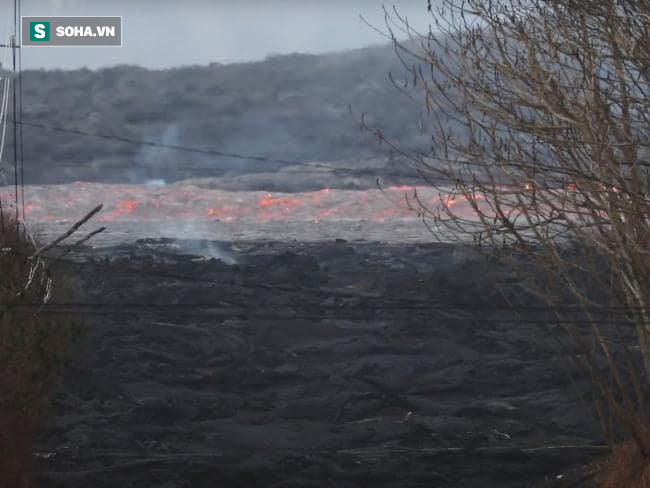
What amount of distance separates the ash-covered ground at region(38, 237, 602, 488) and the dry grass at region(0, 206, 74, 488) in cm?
158

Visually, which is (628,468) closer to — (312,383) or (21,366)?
(21,366)

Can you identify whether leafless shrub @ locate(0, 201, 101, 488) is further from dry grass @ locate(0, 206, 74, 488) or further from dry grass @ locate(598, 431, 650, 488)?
dry grass @ locate(598, 431, 650, 488)

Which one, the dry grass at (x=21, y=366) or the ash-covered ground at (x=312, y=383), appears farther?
the ash-covered ground at (x=312, y=383)

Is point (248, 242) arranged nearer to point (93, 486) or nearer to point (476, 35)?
point (93, 486)

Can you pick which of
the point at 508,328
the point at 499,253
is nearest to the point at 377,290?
the point at 508,328

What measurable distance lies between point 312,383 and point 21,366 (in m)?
27.0

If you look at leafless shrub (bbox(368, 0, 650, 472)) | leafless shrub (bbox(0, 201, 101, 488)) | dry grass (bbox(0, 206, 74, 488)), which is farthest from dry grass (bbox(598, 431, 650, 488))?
dry grass (bbox(0, 206, 74, 488))

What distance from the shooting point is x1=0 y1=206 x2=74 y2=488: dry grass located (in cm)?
2456

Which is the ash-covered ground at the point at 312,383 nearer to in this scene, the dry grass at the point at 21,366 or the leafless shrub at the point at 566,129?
the dry grass at the point at 21,366

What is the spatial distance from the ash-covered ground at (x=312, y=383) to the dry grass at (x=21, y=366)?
1578 millimetres

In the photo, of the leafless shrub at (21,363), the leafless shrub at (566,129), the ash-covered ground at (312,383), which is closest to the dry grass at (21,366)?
the leafless shrub at (21,363)

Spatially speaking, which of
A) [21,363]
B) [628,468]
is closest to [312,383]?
[21,363]

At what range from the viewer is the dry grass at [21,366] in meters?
24.6

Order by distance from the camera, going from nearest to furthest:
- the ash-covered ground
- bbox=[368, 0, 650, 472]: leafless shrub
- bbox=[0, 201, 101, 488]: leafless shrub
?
bbox=[368, 0, 650, 472]: leafless shrub < bbox=[0, 201, 101, 488]: leafless shrub < the ash-covered ground
